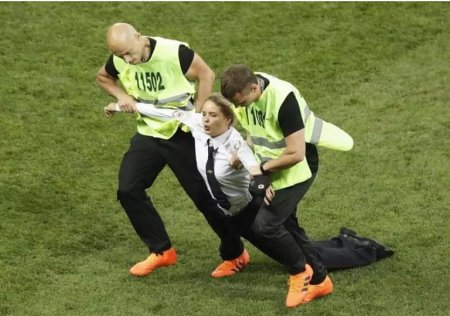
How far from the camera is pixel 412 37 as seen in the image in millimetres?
11602

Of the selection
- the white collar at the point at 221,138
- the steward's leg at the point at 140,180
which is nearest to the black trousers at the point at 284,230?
the white collar at the point at 221,138

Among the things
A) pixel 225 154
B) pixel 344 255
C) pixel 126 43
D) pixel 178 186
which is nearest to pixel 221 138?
pixel 225 154

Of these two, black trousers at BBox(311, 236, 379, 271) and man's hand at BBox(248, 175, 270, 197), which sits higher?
man's hand at BBox(248, 175, 270, 197)

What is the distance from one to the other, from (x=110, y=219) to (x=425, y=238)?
238cm

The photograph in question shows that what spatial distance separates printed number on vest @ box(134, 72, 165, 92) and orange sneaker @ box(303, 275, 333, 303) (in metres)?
1.62

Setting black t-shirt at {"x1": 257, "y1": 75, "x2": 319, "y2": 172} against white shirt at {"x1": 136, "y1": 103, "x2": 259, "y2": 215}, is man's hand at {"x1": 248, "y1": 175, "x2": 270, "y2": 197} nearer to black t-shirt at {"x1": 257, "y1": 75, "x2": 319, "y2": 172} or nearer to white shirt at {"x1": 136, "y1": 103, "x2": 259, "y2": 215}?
white shirt at {"x1": 136, "y1": 103, "x2": 259, "y2": 215}

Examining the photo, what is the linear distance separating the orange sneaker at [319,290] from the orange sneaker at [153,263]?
108 cm

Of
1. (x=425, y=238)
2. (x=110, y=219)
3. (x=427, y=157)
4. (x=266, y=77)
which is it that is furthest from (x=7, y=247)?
(x=427, y=157)

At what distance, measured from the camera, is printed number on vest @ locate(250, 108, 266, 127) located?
22.1 feet

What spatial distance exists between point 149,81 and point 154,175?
25.9 inches

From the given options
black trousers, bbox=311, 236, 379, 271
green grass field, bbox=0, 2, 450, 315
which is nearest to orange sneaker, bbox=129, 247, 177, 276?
green grass field, bbox=0, 2, 450, 315

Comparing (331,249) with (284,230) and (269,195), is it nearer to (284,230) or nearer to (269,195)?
(284,230)

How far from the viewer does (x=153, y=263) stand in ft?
25.1

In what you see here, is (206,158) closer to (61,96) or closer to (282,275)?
(282,275)
